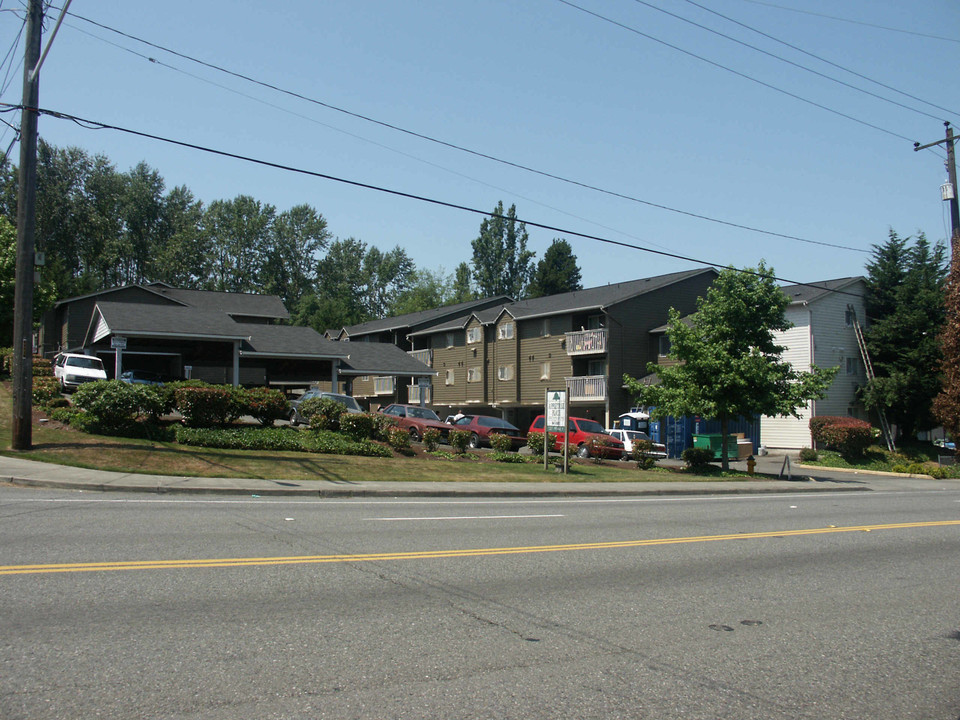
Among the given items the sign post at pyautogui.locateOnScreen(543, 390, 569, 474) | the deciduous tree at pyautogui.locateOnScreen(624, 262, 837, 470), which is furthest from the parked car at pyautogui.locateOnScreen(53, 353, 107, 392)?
the deciduous tree at pyautogui.locateOnScreen(624, 262, 837, 470)

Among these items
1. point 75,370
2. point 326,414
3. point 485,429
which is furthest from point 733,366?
point 75,370

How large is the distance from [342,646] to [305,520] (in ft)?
20.1

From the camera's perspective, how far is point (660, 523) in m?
13.3

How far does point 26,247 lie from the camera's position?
57.2ft

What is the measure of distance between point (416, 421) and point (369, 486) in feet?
42.7

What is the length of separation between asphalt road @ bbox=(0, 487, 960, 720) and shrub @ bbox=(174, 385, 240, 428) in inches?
390

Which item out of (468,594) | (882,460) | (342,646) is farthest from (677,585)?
(882,460)

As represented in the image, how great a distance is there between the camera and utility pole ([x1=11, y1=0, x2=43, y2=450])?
17062 millimetres

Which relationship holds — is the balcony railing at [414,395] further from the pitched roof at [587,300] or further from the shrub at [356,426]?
the shrub at [356,426]

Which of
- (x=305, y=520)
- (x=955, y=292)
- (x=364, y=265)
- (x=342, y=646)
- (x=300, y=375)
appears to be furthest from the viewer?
(x=364, y=265)

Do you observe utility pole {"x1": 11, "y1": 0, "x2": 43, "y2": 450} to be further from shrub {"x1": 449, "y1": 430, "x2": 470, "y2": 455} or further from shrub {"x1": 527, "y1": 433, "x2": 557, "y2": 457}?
shrub {"x1": 527, "y1": 433, "x2": 557, "y2": 457}

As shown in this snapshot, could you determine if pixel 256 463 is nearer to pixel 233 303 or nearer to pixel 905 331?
pixel 905 331

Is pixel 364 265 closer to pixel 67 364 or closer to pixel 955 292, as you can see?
pixel 67 364

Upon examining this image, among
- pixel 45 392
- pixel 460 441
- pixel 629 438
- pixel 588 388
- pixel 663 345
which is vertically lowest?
pixel 629 438
